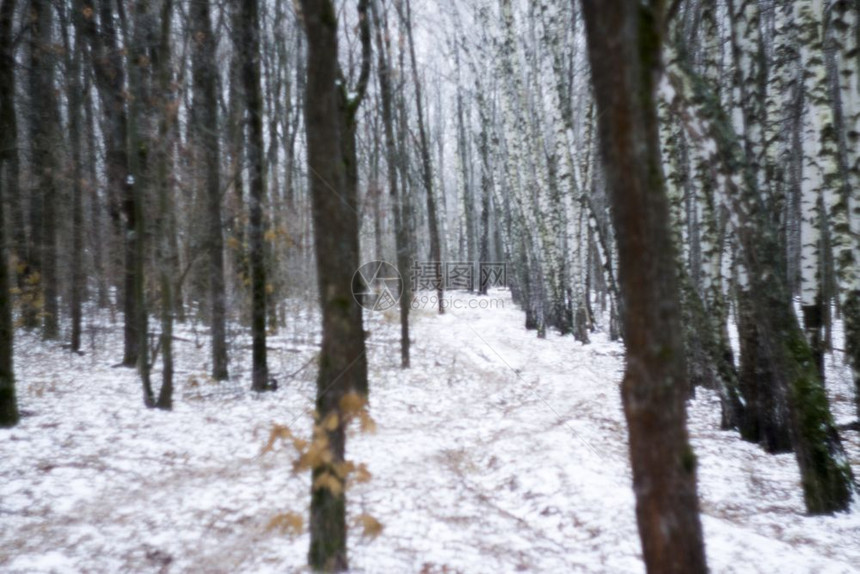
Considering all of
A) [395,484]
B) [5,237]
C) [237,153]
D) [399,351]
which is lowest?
[395,484]

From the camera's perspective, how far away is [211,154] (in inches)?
385

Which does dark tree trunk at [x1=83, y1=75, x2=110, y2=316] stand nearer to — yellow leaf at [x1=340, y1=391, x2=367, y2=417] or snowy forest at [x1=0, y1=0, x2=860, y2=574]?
snowy forest at [x1=0, y1=0, x2=860, y2=574]

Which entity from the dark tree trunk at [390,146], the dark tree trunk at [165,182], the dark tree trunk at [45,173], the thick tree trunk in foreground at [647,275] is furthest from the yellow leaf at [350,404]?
the dark tree trunk at [45,173]

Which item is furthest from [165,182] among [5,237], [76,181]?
[76,181]

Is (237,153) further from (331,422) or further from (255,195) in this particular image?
(331,422)

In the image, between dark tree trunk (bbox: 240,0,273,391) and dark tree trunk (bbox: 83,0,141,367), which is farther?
dark tree trunk (bbox: 240,0,273,391)

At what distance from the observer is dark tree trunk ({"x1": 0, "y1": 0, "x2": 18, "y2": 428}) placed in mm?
7211

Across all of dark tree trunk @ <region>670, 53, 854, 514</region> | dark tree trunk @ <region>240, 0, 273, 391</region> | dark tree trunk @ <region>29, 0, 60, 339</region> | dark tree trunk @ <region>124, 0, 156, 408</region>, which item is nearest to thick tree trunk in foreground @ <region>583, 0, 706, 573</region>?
dark tree trunk @ <region>670, 53, 854, 514</region>

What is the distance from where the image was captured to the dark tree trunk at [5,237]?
7211mm

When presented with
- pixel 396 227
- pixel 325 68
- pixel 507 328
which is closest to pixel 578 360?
pixel 396 227

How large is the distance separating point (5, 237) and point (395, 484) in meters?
5.71

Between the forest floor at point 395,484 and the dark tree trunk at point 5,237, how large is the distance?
40cm

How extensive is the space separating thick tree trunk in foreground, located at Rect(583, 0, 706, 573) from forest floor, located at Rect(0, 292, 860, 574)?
1757 mm
